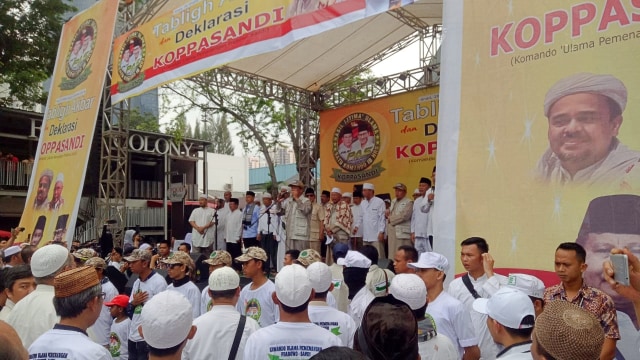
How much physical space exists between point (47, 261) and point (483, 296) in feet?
10.1

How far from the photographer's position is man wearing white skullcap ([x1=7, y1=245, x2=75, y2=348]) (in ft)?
9.94

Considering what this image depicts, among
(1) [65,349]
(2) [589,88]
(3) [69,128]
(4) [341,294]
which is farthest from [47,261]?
(3) [69,128]

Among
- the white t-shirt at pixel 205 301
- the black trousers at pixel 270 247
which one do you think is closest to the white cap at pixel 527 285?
the white t-shirt at pixel 205 301

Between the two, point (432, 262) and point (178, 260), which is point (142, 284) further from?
point (432, 262)

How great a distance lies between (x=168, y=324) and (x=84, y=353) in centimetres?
47

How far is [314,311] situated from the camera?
308 centimetres

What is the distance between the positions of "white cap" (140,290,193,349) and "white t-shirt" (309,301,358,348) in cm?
112

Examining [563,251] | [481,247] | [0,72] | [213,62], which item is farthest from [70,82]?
[563,251]

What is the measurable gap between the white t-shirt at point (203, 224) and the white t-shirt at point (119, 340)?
615cm

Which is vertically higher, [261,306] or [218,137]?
[218,137]

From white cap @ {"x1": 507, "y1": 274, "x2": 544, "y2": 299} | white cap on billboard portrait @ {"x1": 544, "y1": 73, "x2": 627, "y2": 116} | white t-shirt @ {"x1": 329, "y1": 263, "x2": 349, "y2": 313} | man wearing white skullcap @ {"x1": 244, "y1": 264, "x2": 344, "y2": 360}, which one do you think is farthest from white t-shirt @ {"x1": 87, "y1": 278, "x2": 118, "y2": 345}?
white cap on billboard portrait @ {"x1": 544, "y1": 73, "x2": 627, "y2": 116}

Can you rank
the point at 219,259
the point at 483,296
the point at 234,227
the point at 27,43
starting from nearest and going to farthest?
the point at 483,296
the point at 219,259
the point at 234,227
the point at 27,43

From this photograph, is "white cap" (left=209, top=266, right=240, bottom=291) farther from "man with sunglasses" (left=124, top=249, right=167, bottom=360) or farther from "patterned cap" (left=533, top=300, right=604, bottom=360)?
"patterned cap" (left=533, top=300, right=604, bottom=360)

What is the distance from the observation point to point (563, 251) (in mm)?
3613
